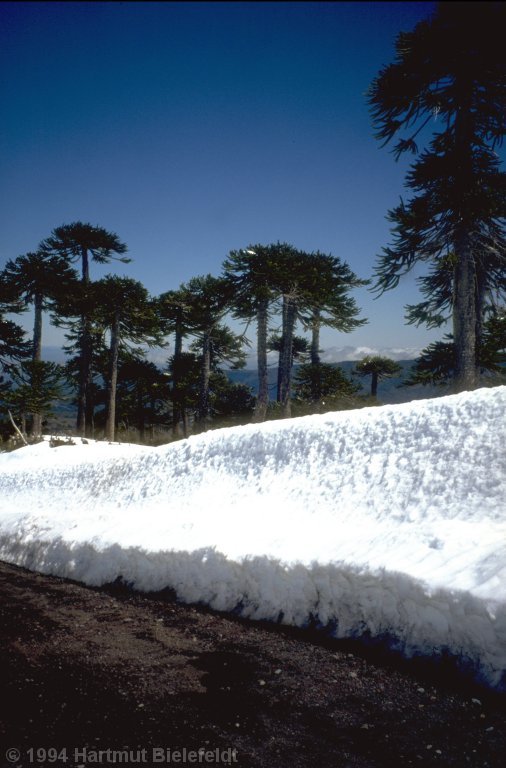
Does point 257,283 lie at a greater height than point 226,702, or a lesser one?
greater

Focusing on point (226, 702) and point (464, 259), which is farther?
point (464, 259)

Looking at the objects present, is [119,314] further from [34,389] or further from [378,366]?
[378,366]

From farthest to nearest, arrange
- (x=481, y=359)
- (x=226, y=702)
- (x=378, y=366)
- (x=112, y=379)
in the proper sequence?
(x=378, y=366)
(x=112, y=379)
(x=481, y=359)
(x=226, y=702)

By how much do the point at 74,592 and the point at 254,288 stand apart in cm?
1706

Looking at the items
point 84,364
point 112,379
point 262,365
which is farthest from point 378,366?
point 84,364

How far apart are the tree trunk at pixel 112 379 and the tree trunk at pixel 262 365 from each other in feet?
32.7

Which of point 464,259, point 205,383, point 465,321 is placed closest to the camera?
point 465,321

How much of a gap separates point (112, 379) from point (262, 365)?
1050 cm

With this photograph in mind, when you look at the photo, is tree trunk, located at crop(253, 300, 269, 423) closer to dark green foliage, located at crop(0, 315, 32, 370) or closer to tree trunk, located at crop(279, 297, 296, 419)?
tree trunk, located at crop(279, 297, 296, 419)

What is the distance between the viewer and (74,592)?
6449 millimetres

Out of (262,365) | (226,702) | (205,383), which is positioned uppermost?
(262,365)

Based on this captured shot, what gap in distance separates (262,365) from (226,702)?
20550mm

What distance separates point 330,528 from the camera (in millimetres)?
5973

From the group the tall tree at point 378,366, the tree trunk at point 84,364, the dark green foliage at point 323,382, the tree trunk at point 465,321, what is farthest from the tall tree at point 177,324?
the tree trunk at point 465,321
